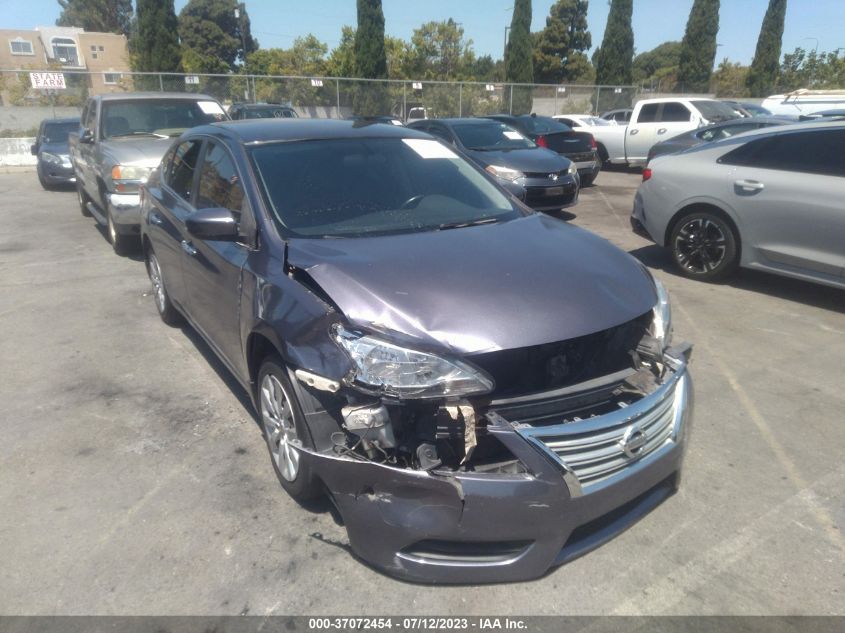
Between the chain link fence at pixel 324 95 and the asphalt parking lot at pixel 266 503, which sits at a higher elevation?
the chain link fence at pixel 324 95

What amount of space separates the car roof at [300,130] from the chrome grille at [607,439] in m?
2.46

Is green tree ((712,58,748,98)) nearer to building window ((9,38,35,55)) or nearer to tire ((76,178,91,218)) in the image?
tire ((76,178,91,218))

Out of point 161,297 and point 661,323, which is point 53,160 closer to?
point 161,297

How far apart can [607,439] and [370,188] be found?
6.64ft

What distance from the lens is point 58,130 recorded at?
1526cm

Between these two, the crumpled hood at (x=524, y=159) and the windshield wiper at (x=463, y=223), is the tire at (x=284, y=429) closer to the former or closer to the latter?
the windshield wiper at (x=463, y=223)

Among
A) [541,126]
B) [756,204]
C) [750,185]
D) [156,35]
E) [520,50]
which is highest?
[520,50]

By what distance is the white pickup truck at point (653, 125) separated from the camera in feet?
51.4

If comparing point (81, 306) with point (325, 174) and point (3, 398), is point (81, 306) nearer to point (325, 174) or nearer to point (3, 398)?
point (3, 398)

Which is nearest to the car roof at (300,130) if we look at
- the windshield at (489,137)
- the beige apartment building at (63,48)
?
the windshield at (489,137)

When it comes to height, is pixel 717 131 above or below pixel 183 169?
above

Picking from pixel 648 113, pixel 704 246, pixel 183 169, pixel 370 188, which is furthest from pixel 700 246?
pixel 648 113

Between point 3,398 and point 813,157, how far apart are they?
22.4 feet

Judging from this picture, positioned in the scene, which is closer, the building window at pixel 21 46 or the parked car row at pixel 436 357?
the parked car row at pixel 436 357
